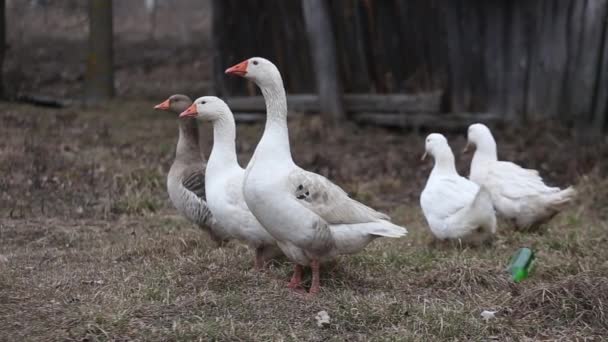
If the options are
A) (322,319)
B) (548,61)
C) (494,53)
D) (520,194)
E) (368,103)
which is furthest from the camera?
(368,103)

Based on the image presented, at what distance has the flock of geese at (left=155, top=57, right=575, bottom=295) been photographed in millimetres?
5996

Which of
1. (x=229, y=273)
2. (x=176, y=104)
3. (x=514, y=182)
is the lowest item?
(x=229, y=273)

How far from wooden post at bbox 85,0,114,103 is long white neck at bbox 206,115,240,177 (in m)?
8.55

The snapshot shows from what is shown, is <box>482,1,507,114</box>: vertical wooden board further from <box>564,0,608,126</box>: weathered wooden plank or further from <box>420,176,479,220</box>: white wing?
<box>420,176,479,220</box>: white wing

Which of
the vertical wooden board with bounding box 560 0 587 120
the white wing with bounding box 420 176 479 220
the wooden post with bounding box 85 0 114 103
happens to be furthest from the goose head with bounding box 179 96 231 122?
the wooden post with bounding box 85 0 114 103

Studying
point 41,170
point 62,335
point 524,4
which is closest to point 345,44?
point 524,4

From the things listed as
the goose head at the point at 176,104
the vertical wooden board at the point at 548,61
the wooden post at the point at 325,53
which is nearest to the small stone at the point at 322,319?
the goose head at the point at 176,104

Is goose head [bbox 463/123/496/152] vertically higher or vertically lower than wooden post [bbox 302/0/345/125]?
lower

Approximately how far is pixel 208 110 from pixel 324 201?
1.48m

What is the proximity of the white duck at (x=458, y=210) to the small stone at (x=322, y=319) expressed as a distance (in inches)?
93.2

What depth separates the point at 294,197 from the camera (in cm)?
598

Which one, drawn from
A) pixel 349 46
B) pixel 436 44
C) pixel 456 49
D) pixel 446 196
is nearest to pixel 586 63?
pixel 456 49

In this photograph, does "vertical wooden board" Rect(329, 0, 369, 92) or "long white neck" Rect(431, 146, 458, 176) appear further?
"vertical wooden board" Rect(329, 0, 369, 92)

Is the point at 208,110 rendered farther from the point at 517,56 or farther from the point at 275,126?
the point at 517,56
